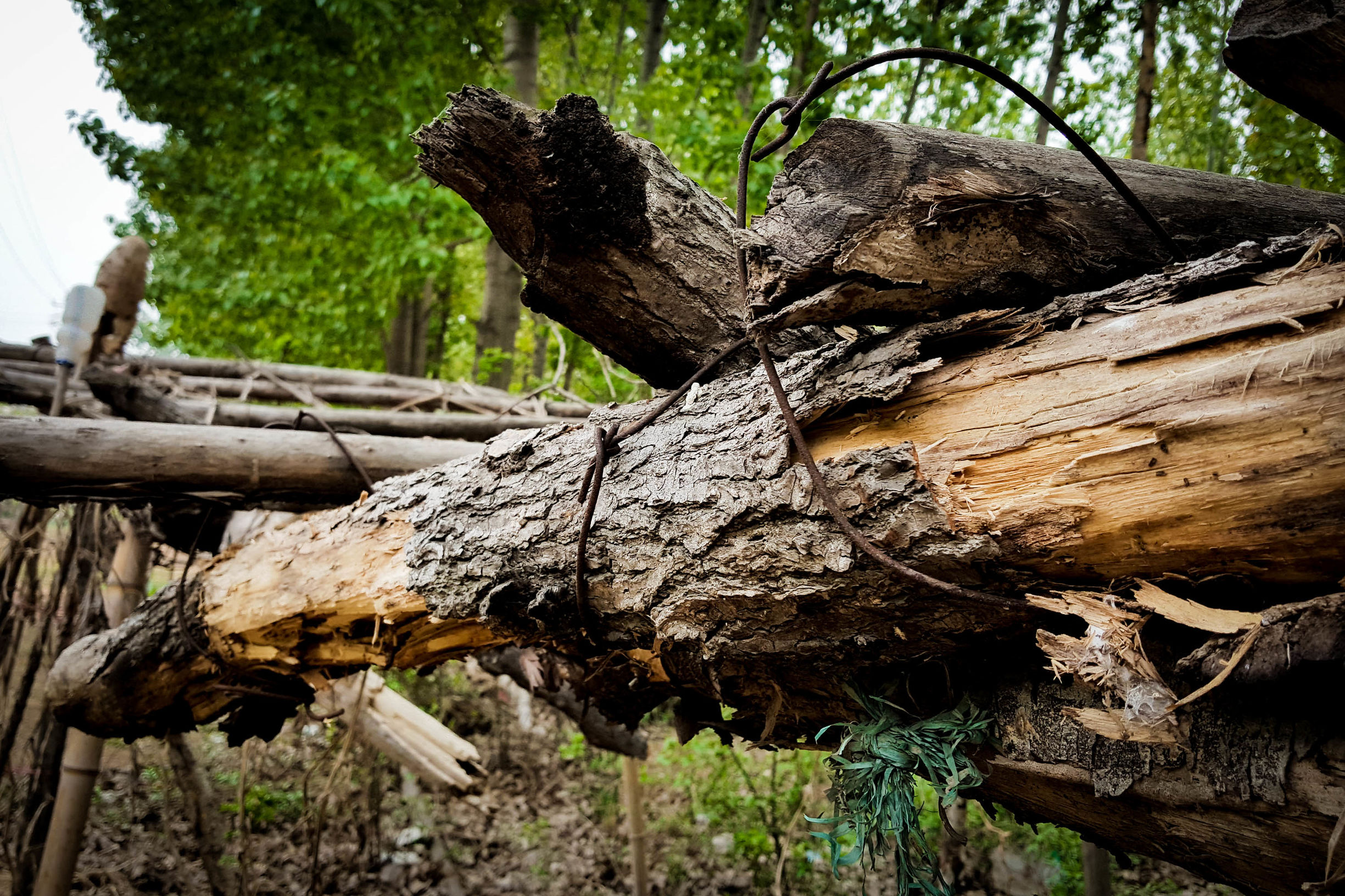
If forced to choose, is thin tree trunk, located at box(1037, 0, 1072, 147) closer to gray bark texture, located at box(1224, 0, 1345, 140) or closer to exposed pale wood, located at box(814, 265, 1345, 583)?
gray bark texture, located at box(1224, 0, 1345, 140)

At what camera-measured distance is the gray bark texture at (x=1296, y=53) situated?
87 cm

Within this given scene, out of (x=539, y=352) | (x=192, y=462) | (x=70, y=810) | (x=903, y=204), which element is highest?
(x=539, y=352)

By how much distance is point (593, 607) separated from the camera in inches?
57.9

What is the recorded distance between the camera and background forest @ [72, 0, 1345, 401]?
4.66 meters

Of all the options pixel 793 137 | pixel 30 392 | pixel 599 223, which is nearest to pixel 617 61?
pixel 30 392

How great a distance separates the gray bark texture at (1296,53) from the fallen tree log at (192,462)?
2041 millimetres

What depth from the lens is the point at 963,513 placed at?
1.06m

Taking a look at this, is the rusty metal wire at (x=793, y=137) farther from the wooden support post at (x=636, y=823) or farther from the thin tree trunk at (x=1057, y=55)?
the wooden support post at (x=636, y=823)

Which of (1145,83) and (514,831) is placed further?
(514,831)

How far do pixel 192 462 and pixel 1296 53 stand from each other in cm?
268

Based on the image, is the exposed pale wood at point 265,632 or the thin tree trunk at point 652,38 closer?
the exposed pale wood at point 265,632

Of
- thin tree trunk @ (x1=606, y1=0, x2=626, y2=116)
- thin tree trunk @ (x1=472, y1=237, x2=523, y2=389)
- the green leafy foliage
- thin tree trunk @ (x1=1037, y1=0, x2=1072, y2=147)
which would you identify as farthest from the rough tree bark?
thin tree trunk @ (x1=606, y1=0, x2=626, y2=116)

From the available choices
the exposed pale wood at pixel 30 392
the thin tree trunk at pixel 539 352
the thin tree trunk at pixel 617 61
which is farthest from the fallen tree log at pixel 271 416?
A: the thin tree trunk at pixel 617 61

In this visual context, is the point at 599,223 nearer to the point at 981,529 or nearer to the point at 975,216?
the point at 975,216
